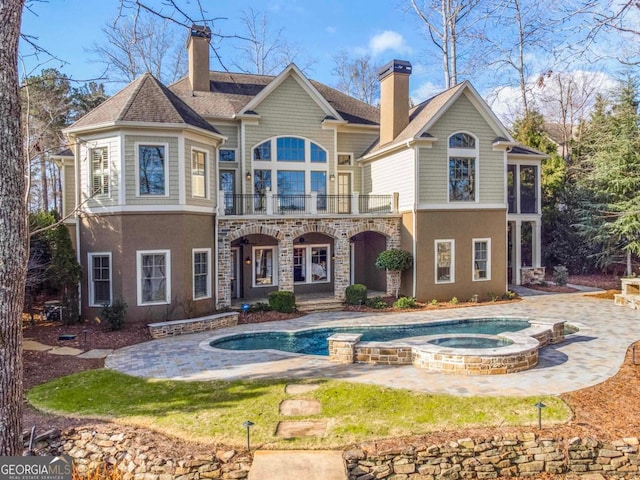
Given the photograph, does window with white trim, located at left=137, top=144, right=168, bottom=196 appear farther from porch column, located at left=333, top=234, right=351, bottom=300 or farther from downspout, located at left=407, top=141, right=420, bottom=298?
downspout, located at left=407, top=141, right=420, bottom=298

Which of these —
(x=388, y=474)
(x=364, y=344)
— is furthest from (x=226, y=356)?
(x=388, y=474)

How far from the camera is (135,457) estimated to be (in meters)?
6.50

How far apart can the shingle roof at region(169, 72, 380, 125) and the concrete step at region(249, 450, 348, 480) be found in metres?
15.1

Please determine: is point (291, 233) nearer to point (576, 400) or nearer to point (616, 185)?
point (576, 400)

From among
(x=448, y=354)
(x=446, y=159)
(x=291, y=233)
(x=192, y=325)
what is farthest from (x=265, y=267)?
(x=448, y=354)

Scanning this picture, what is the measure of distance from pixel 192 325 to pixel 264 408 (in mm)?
6723

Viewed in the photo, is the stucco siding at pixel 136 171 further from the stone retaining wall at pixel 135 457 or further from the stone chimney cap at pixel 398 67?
the stone chimney cap at pixel 398 67

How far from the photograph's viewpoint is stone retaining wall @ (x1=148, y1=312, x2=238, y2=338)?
43.5ft

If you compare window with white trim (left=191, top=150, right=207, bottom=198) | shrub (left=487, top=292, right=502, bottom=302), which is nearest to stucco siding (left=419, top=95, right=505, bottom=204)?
shrub (left=487, top=292, right=502, bottom=302)

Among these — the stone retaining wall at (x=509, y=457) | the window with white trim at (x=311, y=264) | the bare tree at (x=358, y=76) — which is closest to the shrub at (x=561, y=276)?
the window with white trim at (x=311, y=264)

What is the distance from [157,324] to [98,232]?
3.91m

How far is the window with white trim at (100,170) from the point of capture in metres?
14.7

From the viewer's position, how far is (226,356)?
11047 millimetres

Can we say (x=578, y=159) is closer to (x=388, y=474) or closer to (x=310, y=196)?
(x=310, y=196)
